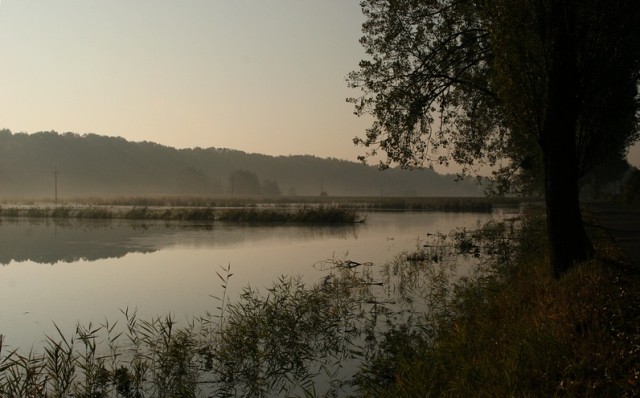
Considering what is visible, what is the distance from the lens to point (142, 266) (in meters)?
22.0

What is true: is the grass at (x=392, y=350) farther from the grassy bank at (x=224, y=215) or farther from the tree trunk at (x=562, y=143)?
the grassy bank at (x=224, y=215)

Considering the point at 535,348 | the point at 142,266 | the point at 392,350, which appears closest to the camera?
the point at 535,348

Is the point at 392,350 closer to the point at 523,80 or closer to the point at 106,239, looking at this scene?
the point at 523,80

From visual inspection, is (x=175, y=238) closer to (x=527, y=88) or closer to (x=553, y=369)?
(x=527, y=88)

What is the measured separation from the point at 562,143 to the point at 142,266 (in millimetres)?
17389

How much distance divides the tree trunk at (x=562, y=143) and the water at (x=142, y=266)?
8821 mm

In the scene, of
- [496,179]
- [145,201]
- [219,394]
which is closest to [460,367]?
[219,394]

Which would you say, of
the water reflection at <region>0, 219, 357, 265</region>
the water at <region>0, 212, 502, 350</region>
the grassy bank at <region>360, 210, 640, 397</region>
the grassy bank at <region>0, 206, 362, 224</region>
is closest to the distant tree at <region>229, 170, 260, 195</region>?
the grassy bank at <region>0, 206, 362, 224</region>

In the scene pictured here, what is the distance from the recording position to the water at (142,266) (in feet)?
45.3

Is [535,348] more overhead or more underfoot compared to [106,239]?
more overhead

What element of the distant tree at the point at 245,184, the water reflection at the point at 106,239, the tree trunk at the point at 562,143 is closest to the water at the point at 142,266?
the water reflection at the point at 106,239

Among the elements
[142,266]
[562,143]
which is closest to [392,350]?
[562,143]

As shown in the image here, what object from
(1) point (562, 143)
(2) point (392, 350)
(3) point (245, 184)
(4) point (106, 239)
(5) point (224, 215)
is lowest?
(2) point (392, 350)

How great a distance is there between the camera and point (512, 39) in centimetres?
1318
